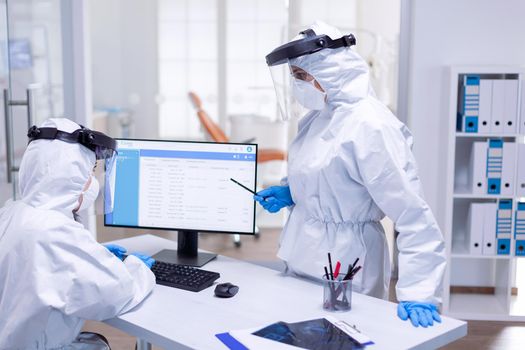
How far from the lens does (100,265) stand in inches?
64.8

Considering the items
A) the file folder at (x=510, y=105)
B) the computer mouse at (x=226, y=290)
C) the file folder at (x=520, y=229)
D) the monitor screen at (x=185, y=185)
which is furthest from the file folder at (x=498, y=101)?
the computer mouse at (x=226, y=290)

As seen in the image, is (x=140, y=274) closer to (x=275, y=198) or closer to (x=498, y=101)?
(x=275, y=198)

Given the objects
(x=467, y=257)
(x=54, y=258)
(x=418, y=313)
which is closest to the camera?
(x=54, y=258)

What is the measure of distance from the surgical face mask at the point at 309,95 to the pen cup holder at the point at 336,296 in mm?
598

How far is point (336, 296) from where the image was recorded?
68.6 inches

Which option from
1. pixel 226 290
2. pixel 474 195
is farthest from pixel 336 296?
pixel 474 195

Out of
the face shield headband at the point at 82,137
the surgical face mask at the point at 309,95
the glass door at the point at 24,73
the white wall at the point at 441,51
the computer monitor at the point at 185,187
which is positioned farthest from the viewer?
the white wall at the point at 441,51

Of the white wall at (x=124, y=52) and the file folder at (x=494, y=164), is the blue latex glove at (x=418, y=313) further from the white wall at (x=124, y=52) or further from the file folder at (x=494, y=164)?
the white wall at (x=124, y=52)

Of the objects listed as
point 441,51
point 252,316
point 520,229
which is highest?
point 441,51

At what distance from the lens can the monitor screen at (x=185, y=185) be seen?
2.17 metres

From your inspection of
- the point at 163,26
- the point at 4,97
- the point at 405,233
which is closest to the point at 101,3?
the point at 163,26

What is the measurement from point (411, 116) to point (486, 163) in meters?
0.55

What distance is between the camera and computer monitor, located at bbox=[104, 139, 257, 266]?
7.12ft

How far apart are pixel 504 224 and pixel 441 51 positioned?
40.8 inches
